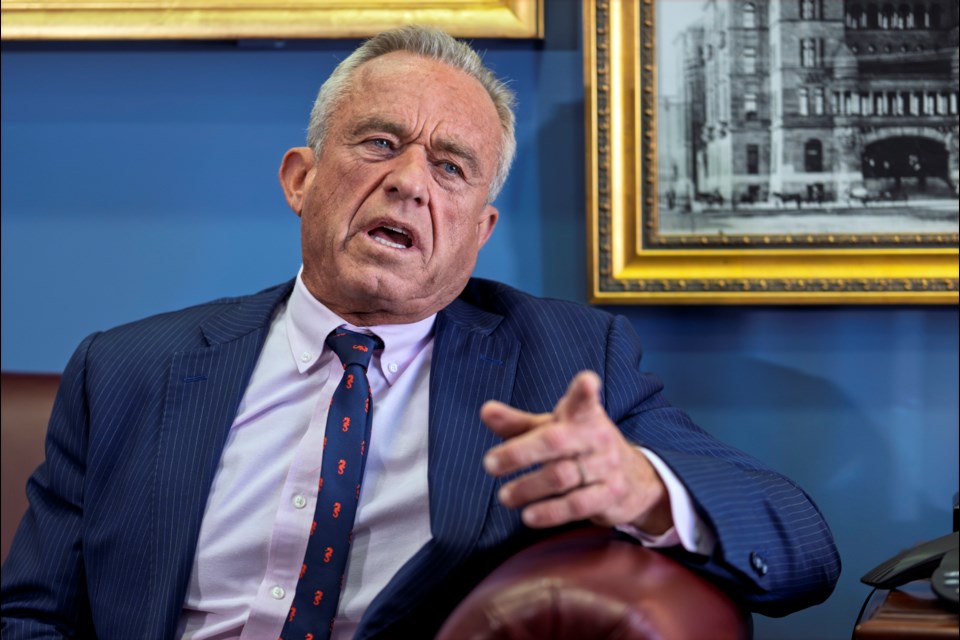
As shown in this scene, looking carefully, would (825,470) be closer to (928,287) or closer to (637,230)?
(928,287)

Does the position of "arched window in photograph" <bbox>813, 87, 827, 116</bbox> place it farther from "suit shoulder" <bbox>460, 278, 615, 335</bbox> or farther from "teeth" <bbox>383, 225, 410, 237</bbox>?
"teeth" <bbox>383, 225, 410, 237</bbox>

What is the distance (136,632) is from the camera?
5.40 feet

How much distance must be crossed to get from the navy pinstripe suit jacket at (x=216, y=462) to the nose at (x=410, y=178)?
8.9 inches

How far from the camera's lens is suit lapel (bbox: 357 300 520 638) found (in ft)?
5.04

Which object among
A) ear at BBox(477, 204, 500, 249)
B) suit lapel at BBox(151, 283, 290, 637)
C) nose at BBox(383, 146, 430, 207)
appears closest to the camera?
suit lapel at BBox(151, 283, 290, 637)

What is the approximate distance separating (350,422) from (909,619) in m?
0.85

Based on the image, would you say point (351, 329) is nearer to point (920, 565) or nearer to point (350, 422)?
point (350, 422)

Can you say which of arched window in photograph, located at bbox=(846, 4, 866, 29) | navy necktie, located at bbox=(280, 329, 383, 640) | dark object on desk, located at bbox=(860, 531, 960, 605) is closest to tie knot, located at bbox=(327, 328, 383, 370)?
navy necktie, located at bbox=(280, 329, 383, 640)

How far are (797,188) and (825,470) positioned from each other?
57 centimetres

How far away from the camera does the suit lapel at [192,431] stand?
5.43 feet

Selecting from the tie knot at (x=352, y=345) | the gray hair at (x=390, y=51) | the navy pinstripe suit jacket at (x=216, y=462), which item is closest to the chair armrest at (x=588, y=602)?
the navy pinstripe suit jacket at (x=216, y=462)

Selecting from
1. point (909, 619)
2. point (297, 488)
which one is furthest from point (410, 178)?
point (909, 619)

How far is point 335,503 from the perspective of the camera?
1651 mm

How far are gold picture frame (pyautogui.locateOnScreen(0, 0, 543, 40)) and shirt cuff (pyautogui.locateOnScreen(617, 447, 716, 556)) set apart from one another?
109cm
